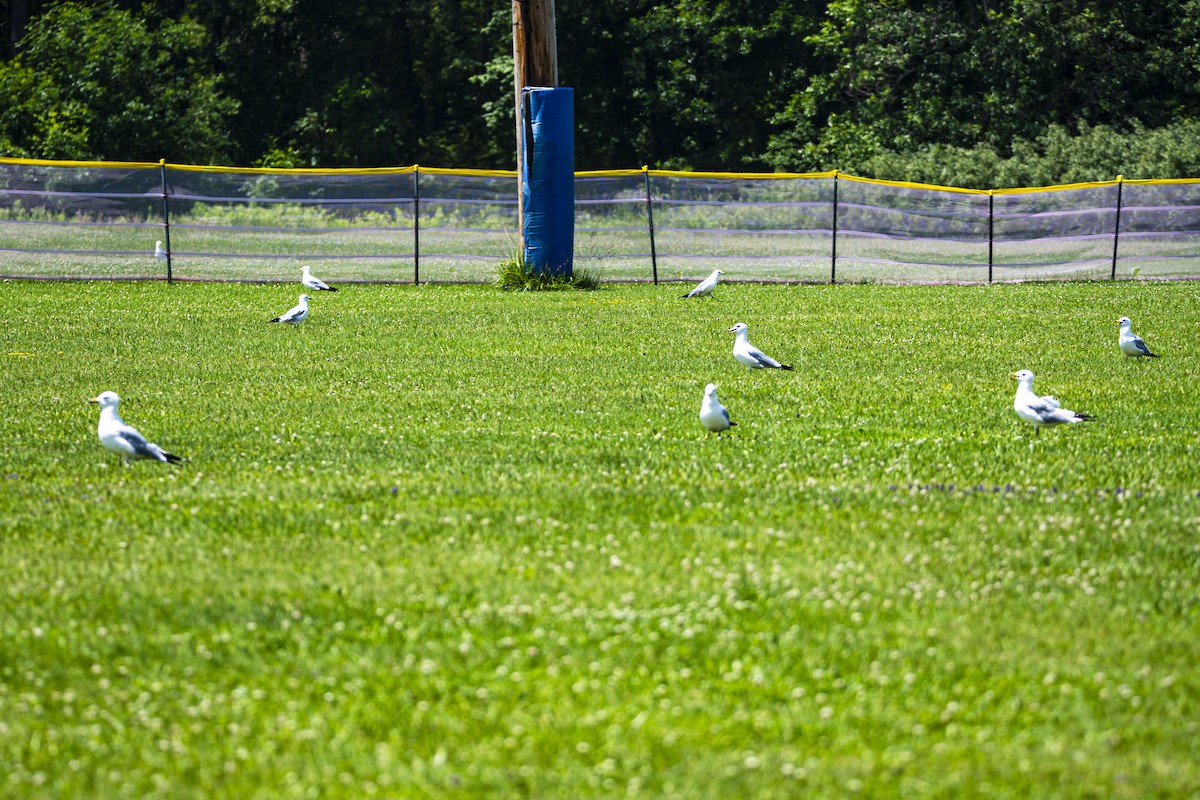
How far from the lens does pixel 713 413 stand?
8.52 metres

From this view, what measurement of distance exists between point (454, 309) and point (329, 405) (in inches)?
307

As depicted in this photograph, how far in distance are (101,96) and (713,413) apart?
111 ft

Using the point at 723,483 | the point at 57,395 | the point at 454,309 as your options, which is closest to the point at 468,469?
the point at 723,483

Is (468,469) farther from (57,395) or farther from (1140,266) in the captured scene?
(1140,266)

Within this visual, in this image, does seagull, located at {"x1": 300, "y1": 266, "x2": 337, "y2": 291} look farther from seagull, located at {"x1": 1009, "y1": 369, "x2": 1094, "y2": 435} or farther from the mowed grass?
seagull, located at {"x1": 1009, "y1": 369, "x2": 1094, "y2": 435}

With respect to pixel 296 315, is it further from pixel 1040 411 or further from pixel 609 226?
pixel 1040 411

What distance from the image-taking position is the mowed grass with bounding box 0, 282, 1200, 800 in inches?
159

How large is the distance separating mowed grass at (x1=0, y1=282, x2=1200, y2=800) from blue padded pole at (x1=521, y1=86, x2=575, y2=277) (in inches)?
397

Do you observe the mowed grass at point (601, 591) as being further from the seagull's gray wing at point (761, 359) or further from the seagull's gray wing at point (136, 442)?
the seagull's gray wing at point (761, 359)

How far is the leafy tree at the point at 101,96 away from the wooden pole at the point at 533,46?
20621mm

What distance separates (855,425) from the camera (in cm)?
907

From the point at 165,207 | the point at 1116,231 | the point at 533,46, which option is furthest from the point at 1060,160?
the point at 165,207

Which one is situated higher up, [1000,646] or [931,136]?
[931,136]

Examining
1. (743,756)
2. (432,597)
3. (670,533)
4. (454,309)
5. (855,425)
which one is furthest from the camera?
(454,309)
